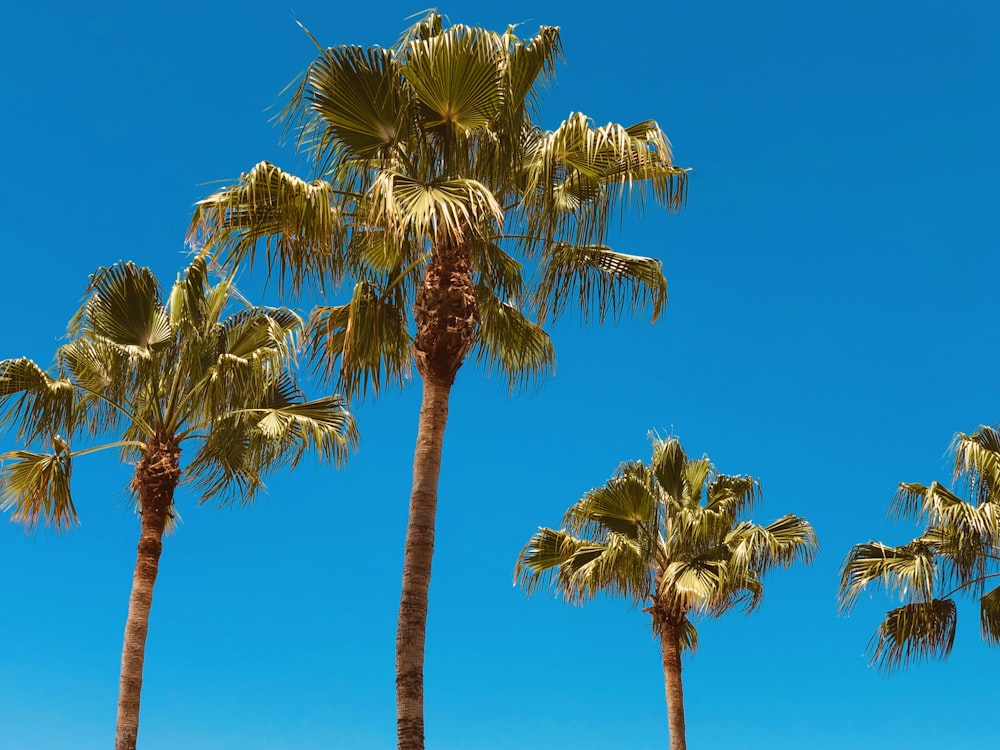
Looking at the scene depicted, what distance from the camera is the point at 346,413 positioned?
15477 millimetres

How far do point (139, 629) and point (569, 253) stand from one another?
298 inches

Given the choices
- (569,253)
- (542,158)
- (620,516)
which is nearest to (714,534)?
(620,516)

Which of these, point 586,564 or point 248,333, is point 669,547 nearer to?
point 586,564

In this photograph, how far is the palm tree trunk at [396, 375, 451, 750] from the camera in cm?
997

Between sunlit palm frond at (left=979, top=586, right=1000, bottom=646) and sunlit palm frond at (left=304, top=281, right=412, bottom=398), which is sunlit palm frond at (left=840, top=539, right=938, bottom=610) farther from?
sunlit palm frond at (left=304, top=281, right=412, bottom=398)

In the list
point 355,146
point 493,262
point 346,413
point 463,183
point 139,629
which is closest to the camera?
point 463,183

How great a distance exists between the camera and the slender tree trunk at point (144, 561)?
46.4 feet

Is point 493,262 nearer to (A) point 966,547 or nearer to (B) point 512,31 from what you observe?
(B) point 512,31

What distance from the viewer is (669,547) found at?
19.6 m

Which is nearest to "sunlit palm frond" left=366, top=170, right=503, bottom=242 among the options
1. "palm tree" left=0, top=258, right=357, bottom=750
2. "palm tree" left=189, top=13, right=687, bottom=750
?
"palm tree" left=189, top=13, right=687, bottom=750

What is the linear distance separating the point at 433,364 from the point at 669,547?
31.3 ft

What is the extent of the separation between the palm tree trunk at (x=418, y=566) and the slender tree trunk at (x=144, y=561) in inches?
212

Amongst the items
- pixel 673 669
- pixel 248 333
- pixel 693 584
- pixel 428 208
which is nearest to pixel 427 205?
pixel 428 208

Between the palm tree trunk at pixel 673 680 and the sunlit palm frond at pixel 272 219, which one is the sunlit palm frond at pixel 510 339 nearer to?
the sunlit palm frond at pixel 272 219
